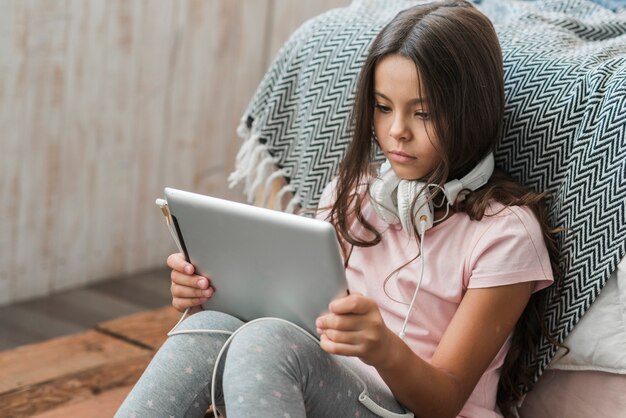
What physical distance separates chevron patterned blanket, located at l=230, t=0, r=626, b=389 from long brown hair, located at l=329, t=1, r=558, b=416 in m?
0.04

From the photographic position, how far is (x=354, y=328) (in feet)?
3.35

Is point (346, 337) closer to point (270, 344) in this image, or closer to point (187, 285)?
point (270, 344)

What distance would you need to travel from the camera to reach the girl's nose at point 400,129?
1.19m

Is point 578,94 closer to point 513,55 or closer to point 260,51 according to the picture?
point 513,55

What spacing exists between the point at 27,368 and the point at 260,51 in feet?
4.16

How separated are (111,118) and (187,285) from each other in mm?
1205

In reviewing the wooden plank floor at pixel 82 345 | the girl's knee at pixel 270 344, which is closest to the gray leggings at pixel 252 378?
the girl's knee at pixel 270 344

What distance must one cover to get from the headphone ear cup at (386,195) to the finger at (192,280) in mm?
252

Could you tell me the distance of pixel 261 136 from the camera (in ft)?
5.44

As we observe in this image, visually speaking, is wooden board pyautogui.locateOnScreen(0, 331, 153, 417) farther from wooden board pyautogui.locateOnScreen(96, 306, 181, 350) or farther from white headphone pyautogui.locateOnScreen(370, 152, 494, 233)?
white headphone pyautogui.locateOnScreen(370, 152, 494, 233)

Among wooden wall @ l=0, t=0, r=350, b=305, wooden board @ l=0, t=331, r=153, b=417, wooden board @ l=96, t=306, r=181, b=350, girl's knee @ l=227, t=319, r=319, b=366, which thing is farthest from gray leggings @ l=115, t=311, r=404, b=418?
wooden wall @ l=0, t=0, r=350, b=305

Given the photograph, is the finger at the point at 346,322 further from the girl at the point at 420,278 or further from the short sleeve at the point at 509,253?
the short sleeve at the point at 509,253

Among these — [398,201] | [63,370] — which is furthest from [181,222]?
[63,370]

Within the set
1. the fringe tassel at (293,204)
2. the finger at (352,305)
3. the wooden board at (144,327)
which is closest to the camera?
the finger at (352,305)
